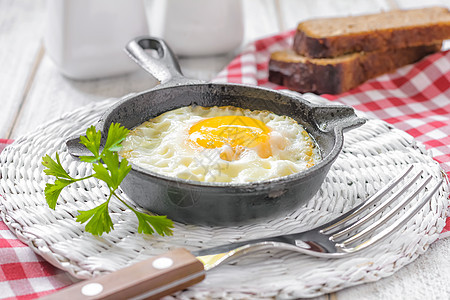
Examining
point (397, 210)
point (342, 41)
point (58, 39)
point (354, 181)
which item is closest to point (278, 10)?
point (342, 41)

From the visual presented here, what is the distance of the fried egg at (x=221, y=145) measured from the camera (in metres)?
→ 1.70

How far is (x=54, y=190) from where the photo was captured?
1712 millimetres

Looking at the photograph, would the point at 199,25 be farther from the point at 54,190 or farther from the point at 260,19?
the point at 54,190

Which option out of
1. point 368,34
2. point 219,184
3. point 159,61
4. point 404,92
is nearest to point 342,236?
point 219,184

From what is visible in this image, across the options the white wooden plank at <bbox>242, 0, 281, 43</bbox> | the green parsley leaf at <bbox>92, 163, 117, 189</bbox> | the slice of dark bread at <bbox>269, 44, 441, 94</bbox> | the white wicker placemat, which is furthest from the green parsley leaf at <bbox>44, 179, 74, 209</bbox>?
the white wooden plank at <bbox>242, 0, 281, 43</bbox>

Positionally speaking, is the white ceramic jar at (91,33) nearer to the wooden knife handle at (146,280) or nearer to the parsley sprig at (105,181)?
the parsley sprig at (105,181)

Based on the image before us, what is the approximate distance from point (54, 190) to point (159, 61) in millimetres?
760

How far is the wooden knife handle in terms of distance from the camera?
1301 millimetres

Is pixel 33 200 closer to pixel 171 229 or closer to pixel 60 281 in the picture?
pixel 60 281

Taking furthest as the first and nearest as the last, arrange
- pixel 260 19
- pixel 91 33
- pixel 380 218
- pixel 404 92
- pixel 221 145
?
pixel 260 19
pixel 404 92
pixel 91 33
pixel 221 145
pixel 380 218

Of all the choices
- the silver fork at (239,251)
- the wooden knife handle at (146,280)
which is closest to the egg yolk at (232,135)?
the silver fork at (239,251)

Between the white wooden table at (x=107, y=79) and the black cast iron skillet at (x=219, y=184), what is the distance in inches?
12.2

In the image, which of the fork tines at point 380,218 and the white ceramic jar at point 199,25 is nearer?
the fork tines at point 380,218

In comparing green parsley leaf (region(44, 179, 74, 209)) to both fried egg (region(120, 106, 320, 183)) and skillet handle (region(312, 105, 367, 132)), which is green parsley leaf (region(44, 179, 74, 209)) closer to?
fried egg (region(120, 106, 320, 183))
